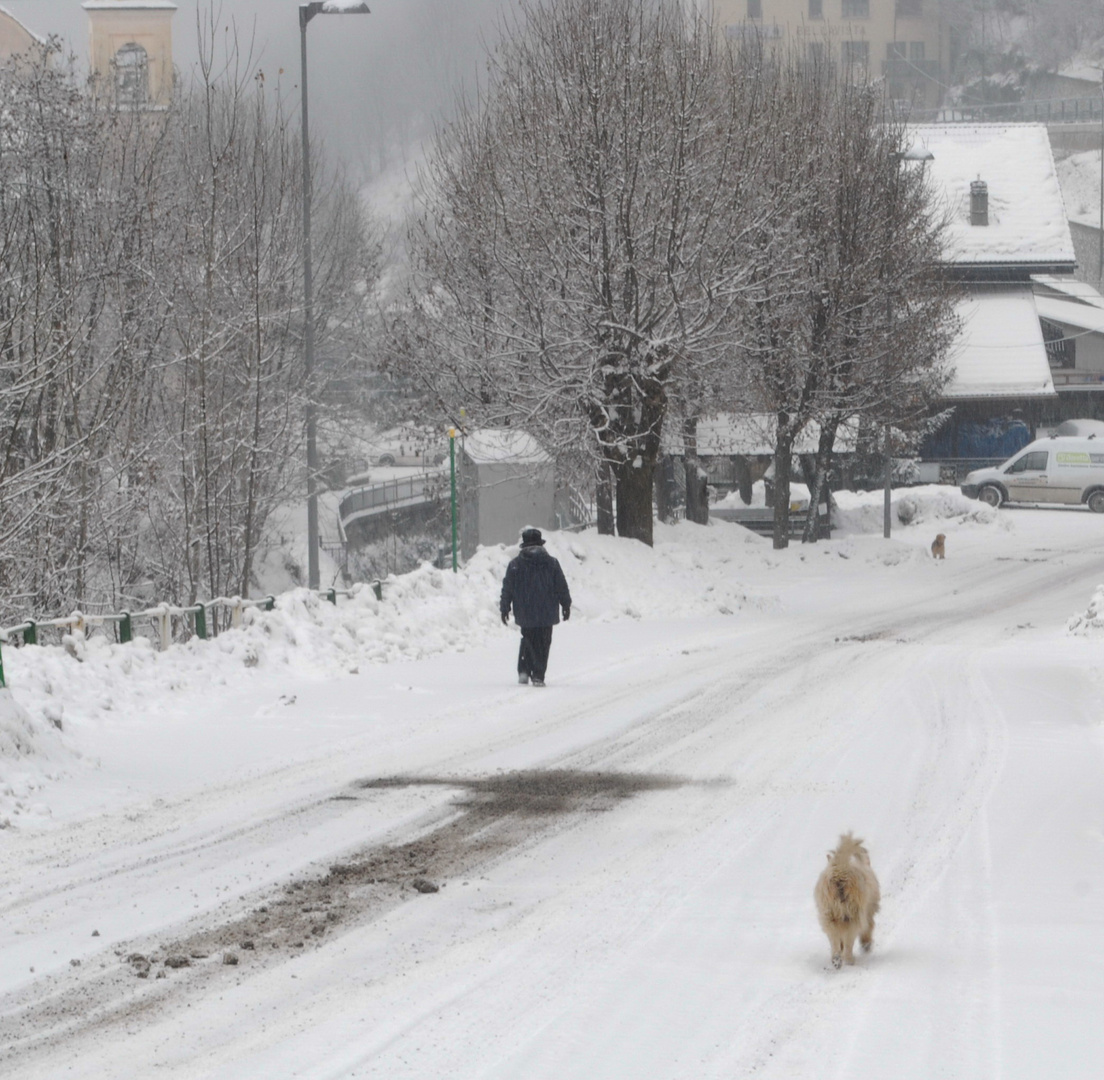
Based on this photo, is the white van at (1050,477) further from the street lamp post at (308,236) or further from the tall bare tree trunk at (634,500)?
the street lamp post at (308,236)

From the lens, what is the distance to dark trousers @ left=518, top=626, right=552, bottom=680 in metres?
14.3

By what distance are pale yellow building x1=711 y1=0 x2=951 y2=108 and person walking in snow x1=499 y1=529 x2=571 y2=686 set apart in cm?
11383

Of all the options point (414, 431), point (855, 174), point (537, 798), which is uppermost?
point (855, 174)

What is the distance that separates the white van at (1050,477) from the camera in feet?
147

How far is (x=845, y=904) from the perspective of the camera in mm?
5941

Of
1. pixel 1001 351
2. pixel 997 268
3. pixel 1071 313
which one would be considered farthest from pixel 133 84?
pixel 1071 313

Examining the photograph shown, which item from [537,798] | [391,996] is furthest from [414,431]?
[391,996]

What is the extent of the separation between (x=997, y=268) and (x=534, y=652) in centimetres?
4735

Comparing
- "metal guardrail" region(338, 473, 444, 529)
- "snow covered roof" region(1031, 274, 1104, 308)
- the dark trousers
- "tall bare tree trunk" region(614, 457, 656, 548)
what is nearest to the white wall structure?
"tall bare tree trunk" region(614, 457, 656, 548)

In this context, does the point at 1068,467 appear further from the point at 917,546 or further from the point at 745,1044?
the point at 745,1044

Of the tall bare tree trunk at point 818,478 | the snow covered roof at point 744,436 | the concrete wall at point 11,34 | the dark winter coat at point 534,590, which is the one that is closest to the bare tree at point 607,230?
the snow covered roof at point 744,436

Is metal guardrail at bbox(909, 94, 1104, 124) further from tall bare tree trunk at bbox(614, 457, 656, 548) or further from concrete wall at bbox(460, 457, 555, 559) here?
tall bare tree trunk at bbox(614, 457, 656, 548)

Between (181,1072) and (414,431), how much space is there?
2444cm

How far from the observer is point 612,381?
2448cm
